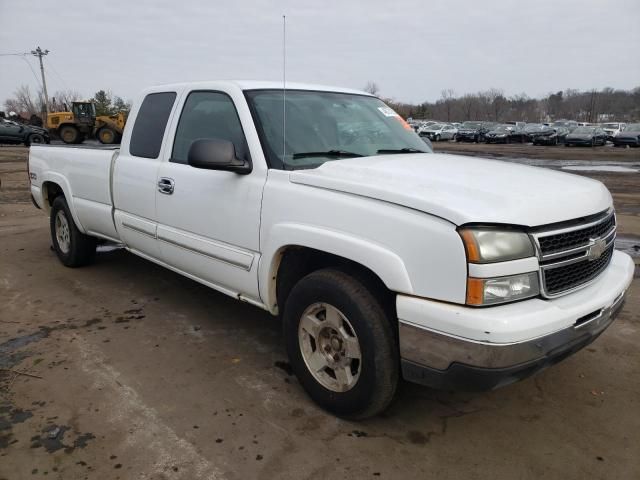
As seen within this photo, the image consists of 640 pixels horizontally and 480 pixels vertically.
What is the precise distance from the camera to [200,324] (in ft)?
13.9

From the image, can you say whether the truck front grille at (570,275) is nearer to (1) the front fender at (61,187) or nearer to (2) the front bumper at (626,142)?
(1) the front fender at (61,187)

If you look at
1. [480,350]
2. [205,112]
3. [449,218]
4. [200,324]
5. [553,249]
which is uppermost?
[205,112]

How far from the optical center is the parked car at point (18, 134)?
2856 centimetres

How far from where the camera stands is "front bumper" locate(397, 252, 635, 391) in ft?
7.22

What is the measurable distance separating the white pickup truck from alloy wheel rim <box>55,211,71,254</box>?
1.86 metres

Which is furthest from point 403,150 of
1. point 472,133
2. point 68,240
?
point 472,133

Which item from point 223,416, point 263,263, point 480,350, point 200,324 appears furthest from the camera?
point 200,324

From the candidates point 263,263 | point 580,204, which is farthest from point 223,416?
point 580,204

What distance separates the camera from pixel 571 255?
98.9 inches

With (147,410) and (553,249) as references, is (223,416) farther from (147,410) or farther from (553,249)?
(553,249)

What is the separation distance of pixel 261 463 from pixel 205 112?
8.01 ft

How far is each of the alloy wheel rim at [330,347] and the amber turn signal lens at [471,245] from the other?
0.76 meters

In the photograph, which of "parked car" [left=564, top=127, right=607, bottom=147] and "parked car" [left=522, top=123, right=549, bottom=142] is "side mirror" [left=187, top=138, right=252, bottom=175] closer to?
"parked car" [left=564, top=127, right=607, bottom=147]

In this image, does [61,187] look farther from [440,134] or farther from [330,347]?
[440,134]
